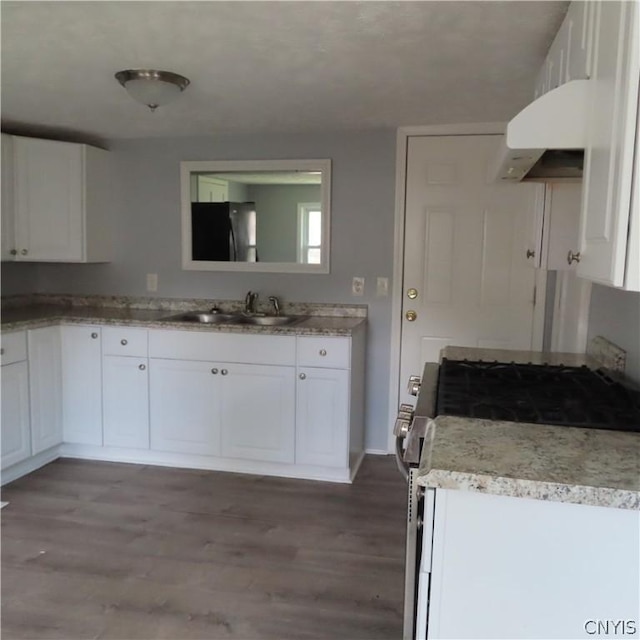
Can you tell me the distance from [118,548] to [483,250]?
2576 mm

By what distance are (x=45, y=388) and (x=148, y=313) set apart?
79 cm

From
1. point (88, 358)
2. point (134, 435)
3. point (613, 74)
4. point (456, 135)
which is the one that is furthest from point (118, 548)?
point (456, 135)

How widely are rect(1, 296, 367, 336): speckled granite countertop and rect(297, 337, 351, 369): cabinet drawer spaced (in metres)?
0.05

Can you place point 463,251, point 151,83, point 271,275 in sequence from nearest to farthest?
point 151,83, point 463,251, point 271,275

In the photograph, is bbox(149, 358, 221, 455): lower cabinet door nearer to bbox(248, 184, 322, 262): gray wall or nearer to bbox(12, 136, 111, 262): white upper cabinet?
bbox(248, 184, 322, 262): gray wall

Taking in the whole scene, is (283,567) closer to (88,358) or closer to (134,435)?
(134,435)

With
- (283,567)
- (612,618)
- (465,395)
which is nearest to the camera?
(612,618)

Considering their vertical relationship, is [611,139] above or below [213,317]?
above

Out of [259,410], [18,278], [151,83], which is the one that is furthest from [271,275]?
[18,278]

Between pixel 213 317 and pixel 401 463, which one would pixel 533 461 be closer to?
pixel 401 463

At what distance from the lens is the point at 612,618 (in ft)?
3.43

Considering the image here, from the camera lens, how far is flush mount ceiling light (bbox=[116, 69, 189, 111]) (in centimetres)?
240

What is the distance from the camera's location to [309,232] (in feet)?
12.2

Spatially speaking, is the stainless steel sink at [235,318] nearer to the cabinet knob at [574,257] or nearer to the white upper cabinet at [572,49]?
the cabinet knob at [574,257]
